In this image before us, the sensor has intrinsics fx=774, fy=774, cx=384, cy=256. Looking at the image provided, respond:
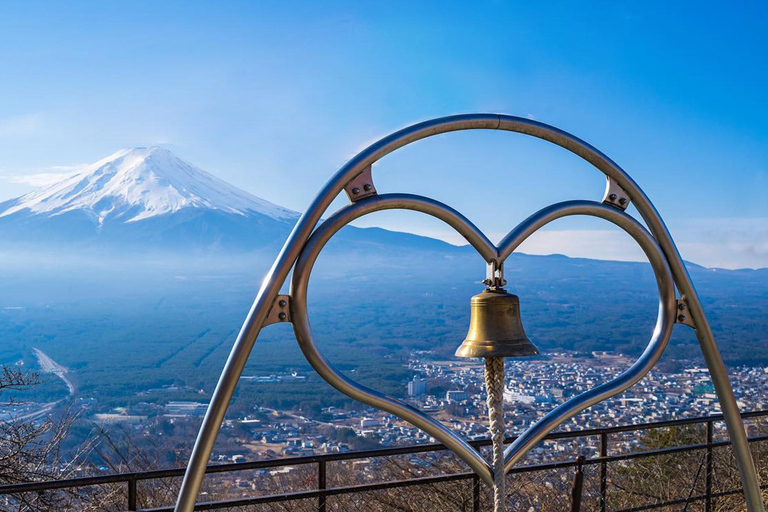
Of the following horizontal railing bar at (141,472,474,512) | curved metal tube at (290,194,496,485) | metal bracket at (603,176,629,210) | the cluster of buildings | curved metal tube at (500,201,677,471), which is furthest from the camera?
the cluster of buildings

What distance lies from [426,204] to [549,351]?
50.2 feet

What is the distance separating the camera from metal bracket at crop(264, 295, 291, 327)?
277 centimetres

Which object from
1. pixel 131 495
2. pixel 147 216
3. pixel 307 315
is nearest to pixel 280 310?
pixel 307 315

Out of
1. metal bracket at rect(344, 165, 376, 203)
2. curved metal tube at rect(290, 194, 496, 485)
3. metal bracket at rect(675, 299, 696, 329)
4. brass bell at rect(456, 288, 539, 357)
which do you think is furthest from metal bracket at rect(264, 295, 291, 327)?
metal bracket at rect(675, 299, 696, 329)

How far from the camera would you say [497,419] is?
308cm

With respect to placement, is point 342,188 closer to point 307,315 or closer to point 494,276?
point 307,315

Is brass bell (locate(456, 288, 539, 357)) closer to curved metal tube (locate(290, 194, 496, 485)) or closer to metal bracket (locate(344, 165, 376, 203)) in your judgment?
curved metal tube (locate(290, 194, 496, 485))

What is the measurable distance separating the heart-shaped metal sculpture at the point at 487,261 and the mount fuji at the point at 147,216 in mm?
44871

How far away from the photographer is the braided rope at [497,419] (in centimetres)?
306

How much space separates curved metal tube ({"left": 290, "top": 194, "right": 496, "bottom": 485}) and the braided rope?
5 cm

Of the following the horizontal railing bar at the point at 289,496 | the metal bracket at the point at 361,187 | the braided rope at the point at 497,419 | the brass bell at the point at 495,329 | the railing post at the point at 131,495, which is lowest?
the horizontal railing bar at the point at 289,496

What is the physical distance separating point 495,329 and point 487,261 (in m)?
0.28

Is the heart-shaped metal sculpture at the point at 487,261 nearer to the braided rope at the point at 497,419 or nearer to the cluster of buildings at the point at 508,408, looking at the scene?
the braided rope at the point at 497,419

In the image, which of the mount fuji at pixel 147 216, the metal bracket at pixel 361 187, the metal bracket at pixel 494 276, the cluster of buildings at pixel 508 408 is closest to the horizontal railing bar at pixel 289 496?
the metal bracket at pixel 494 276
